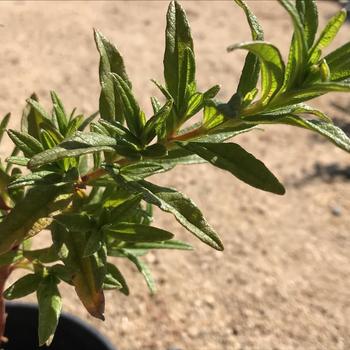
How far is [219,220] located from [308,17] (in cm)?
187

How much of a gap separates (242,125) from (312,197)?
2041 millimetres

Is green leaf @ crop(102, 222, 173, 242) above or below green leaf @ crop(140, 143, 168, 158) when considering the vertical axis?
below

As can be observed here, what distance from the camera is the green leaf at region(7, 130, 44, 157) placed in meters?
1.24

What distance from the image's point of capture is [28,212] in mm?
1170

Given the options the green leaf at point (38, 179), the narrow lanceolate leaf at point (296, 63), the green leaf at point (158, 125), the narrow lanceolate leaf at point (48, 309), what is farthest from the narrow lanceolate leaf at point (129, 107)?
the narrow lanceolate leaf at point (48, 309)

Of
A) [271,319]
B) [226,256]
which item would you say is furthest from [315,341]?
[226,256]

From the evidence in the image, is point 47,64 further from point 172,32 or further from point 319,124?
point 319,124

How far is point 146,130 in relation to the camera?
1.17 meters

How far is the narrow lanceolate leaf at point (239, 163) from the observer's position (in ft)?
3.67

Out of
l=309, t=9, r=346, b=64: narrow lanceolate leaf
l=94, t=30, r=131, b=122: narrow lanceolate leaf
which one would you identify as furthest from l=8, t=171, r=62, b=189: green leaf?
l=309, t=9, r=346, b=64: narrow lanceolate leaf

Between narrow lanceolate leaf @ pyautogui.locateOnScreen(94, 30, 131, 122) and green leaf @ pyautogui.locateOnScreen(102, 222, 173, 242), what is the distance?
0.76 feet

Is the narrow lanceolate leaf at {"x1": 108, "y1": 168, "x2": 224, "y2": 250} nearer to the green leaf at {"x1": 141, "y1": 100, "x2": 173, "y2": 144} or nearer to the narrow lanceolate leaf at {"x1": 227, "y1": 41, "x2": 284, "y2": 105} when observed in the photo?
the green leaf at {"x1": 141, "y1": 100, "x2": 173, "y2": 144}

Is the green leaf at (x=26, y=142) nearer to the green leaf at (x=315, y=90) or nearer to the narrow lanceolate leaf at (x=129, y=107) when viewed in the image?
→ the narrow lanceolate leaf at (x=129, y=107)

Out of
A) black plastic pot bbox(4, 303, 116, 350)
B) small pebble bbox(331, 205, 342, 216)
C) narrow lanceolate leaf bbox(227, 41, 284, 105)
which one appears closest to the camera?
narrow lanceolate leaf bbox(227, 41, 284, 105)
